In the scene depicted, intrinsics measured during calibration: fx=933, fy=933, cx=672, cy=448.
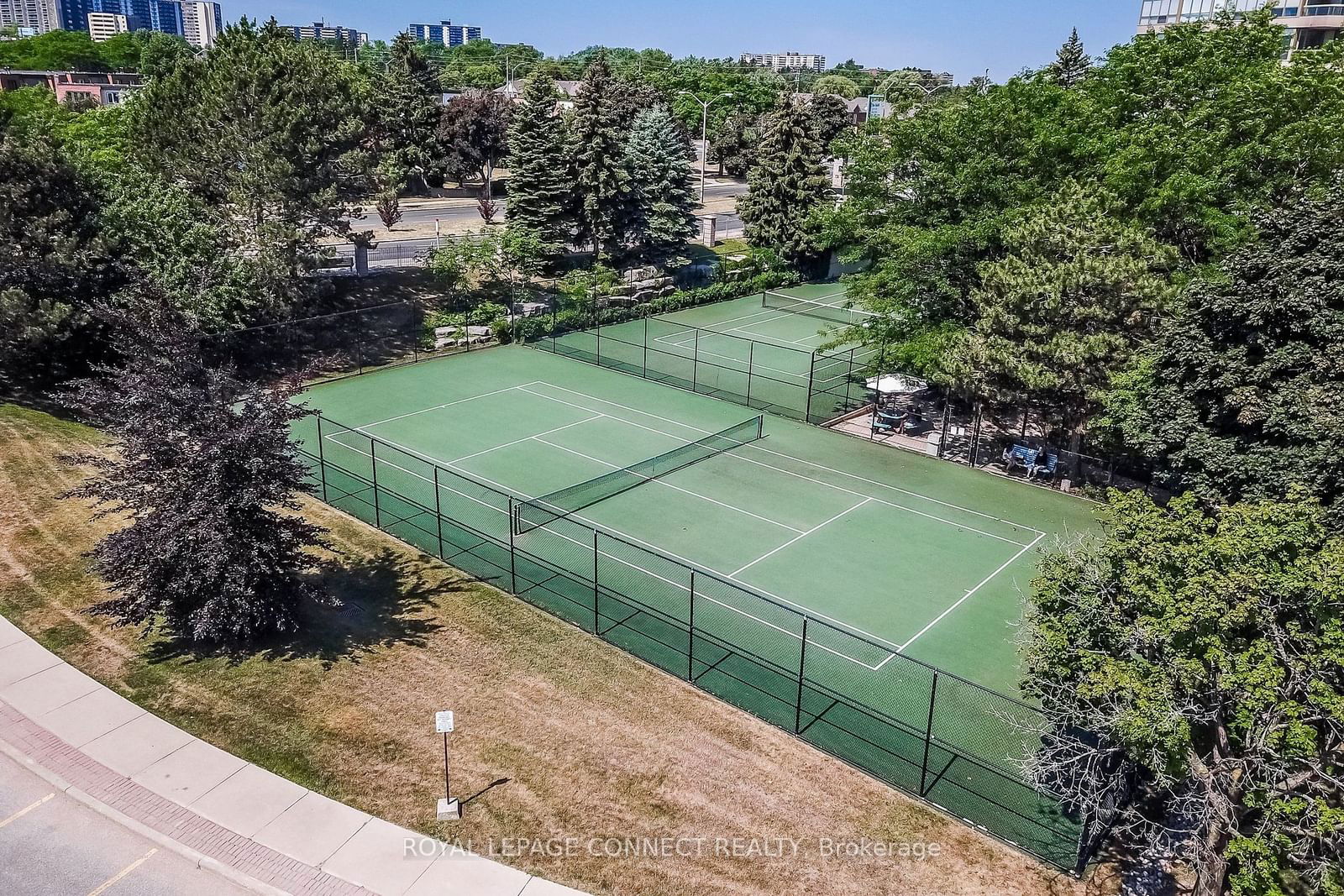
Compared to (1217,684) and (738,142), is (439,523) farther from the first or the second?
(738,142)

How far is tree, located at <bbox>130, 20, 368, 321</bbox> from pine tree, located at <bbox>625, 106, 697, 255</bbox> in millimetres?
17478

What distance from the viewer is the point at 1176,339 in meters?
20.0

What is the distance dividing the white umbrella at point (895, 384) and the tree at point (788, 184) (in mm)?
23533

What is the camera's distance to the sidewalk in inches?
477

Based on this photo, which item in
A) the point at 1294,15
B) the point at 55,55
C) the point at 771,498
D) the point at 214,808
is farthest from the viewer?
the point at 55,55

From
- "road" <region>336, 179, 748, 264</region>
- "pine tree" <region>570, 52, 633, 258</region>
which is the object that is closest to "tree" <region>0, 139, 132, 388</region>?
"road" <region>336, 179, 748, 264</region>

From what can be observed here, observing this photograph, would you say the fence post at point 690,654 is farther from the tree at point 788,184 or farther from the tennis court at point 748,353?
the tree at point 788,184

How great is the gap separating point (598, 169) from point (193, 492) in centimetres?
3650

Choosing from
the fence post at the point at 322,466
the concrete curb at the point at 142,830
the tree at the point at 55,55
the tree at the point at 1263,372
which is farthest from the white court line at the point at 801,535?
the tree at the point at 55,55

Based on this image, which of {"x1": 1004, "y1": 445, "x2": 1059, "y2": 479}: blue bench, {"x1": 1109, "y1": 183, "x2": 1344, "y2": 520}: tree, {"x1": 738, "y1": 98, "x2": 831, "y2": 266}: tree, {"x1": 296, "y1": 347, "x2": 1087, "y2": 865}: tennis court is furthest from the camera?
{"x1": 738, "y1": 98, "x2": 831, "y2": 266}: tree

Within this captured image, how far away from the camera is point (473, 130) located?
72.4 meters

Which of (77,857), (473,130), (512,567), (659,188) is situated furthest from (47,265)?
(473,130)

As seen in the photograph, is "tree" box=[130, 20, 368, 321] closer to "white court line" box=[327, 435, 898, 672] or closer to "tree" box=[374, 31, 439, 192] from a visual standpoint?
"white court line" box=[327, 435, 898, 672]

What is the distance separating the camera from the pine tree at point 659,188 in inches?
2008
